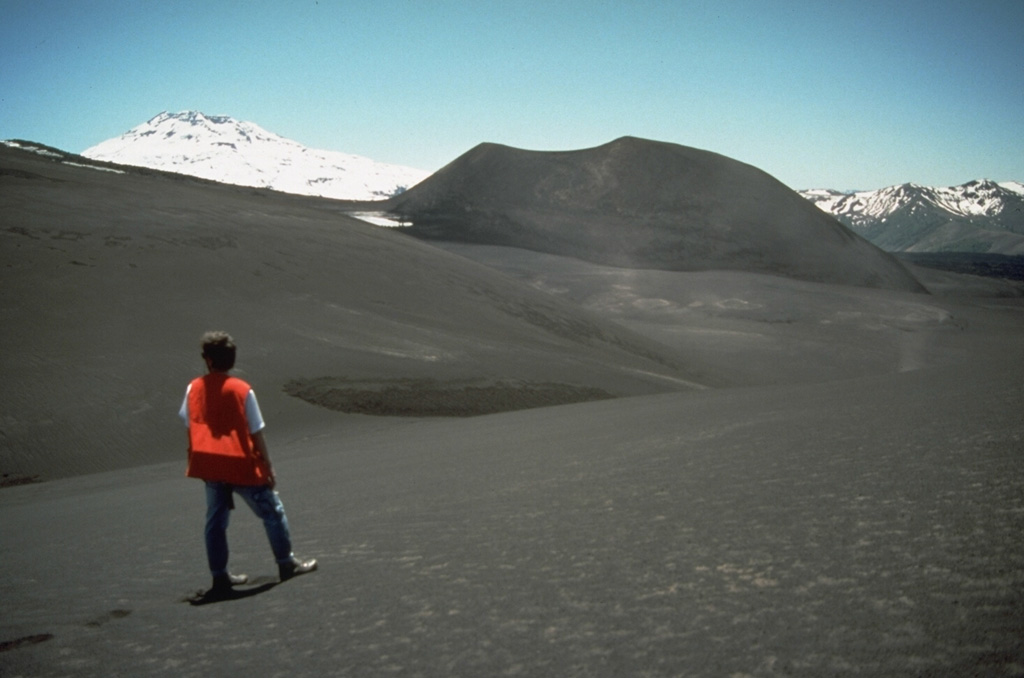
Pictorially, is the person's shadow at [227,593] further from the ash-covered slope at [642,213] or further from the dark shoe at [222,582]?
the ash-covered slope at [642,213]

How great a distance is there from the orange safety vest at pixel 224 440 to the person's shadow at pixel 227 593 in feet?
1.57

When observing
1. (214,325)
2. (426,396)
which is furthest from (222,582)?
(214,325)

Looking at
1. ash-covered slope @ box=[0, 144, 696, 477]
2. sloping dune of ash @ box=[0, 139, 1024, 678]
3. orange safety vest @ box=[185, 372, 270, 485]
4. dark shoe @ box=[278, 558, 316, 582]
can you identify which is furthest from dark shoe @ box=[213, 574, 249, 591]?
ash-covered slope @ box=[0, 144, 696, 477]

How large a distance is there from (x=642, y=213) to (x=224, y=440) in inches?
2455

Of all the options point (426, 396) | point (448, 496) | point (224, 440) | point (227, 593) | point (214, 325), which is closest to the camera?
point (227, 593)

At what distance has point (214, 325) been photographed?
613 inches

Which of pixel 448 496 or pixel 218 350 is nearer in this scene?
pixel 218 350

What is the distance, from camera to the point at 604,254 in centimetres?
6028

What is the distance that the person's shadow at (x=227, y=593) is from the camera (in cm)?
412

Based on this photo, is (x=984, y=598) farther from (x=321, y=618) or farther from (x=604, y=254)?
(x=604, y=254)

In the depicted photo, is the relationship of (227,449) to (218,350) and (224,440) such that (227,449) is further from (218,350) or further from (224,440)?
(218,350)

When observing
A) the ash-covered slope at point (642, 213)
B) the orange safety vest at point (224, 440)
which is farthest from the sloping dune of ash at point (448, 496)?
the ash-covered slope at point (642, 213)

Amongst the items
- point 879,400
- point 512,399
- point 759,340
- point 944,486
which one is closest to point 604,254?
point 759,340

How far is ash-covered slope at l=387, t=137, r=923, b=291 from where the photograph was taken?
61156 millimetres
